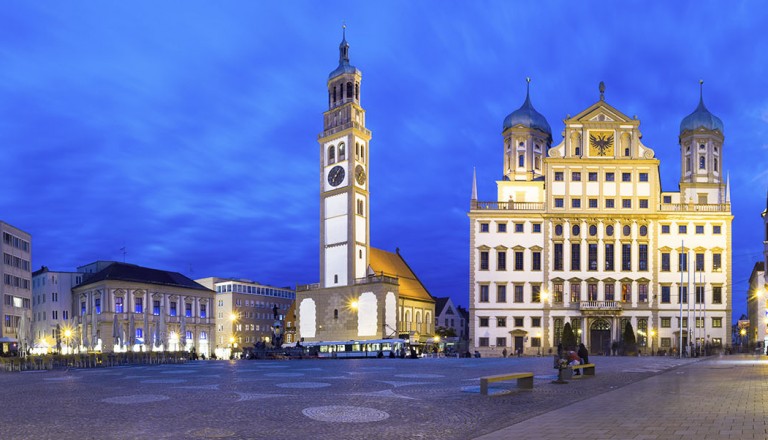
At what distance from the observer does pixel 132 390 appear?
79.9ft

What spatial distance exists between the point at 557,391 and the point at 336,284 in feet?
221

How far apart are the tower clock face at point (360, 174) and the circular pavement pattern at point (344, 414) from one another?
7140 centimetres

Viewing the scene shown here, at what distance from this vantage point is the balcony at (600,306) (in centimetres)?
7769

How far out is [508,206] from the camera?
81.4 metres

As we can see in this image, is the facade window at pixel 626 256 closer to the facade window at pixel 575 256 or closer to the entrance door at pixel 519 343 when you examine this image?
the facade window at pixel 575 256

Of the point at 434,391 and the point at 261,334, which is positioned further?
the point at 261,334

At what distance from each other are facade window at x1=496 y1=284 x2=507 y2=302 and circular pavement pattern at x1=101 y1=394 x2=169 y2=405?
200 feet

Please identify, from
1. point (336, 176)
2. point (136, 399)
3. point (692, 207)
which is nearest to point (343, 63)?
point (336, 176)

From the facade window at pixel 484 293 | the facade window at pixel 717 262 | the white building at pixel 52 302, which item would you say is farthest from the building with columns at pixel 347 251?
the white building at pixel 52 302

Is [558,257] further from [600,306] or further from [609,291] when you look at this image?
[600,306]

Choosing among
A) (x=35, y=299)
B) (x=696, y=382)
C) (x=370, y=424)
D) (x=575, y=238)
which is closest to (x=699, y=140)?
(x=575, y=238)

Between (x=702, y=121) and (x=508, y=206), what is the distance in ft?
86.3

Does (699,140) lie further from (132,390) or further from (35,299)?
(35,299)

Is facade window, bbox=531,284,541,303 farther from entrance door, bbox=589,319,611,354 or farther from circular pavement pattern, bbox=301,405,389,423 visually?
circular pavement pattern, bbox=301,405,389,423
